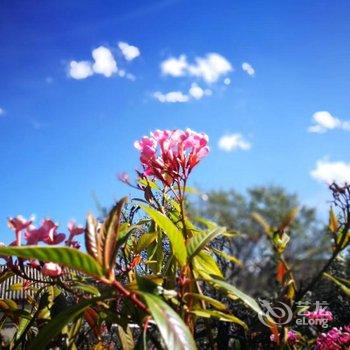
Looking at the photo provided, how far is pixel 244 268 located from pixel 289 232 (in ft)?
1.06

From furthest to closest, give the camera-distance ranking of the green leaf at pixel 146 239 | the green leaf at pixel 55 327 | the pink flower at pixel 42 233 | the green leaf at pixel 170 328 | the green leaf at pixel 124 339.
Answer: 1. the green leaf at pixel 146 239
2. the green leaf at pixel 124 339
3. the pink flower at pixel 42 233
4. the green leaf at pixel 55 327
5. the green leaf at pixel 170 328

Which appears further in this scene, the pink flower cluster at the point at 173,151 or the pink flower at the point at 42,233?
the pink flower cluster at the point at 173,151

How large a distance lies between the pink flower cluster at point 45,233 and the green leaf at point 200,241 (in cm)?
30

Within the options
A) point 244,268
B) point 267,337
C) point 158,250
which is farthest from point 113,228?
point 267,337

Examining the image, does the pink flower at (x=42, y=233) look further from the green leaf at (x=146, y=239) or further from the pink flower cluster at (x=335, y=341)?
the pink flower cluster at (x=335, y=341)

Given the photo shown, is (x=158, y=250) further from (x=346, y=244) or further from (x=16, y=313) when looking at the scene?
(x=346, y=244)

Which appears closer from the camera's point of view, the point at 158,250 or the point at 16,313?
the point at 16,313

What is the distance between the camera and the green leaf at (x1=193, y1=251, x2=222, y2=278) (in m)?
1.37

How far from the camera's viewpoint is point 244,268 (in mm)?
1030

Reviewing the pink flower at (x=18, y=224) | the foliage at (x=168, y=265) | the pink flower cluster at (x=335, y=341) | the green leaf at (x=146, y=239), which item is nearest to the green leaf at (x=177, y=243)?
the foliage at (x=168, y=265)

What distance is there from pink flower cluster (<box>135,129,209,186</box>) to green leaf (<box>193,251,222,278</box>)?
273 mm

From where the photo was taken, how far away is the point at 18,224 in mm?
1109

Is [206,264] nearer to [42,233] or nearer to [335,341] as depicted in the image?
[42,233]

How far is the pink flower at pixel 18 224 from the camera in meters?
1.11
